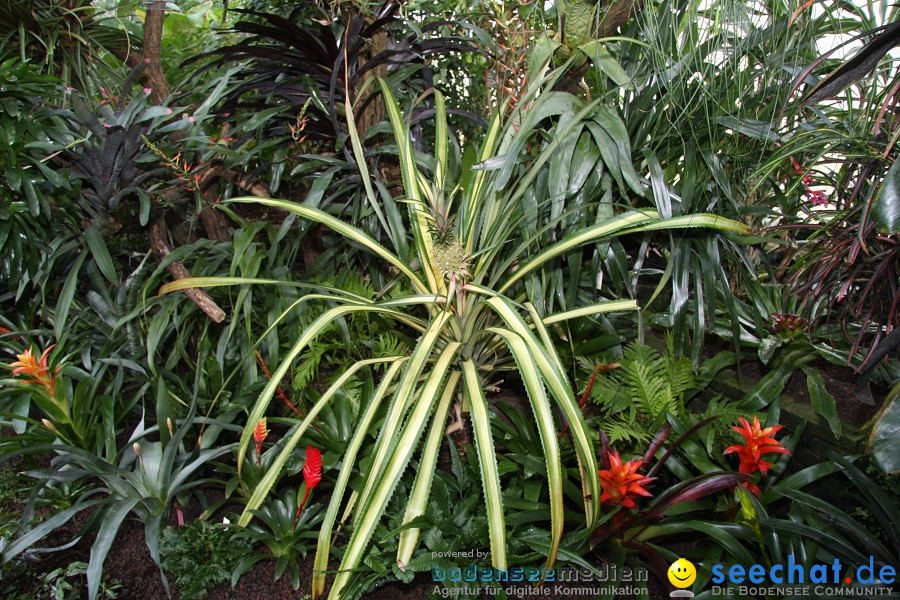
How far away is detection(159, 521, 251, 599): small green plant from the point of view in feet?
3.92

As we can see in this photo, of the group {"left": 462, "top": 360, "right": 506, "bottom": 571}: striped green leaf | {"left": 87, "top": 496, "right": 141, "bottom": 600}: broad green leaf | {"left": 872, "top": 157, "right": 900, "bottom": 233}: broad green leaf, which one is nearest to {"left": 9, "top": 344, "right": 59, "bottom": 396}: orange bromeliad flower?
{"left": 87, "top": 496, "right": 141, "bottom": 600}: broad green leaf

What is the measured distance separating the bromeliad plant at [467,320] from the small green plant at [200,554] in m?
0.11

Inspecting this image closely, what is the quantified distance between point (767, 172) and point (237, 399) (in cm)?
151

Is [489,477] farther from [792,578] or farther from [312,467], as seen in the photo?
[792,578]

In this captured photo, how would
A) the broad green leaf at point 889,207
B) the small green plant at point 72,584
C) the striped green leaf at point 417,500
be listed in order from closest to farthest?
the broad green leaf at point 889,207 → the striped green leaf at point 417,500 → the small green plant at point 72,584

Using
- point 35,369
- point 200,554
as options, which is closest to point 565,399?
point 200,554

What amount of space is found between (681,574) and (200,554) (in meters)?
1.05

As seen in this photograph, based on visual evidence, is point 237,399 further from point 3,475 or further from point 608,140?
point 608,140

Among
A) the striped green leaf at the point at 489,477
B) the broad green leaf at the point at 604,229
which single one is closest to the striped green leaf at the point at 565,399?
the striped green leaf at the point at 489,477

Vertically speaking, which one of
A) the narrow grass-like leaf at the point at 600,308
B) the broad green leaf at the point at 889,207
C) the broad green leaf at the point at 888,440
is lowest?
the narrow grass-like leaf at the point at 600,308

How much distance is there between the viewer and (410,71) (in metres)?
1.82

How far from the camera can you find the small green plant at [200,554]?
1.20 metres

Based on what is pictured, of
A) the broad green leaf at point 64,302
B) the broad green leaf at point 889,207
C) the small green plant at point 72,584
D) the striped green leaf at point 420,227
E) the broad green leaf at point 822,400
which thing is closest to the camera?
the broad green leaf at point 889,207

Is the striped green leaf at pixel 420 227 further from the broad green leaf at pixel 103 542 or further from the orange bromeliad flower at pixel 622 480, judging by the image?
the broad green leaf at pixel 103 542
